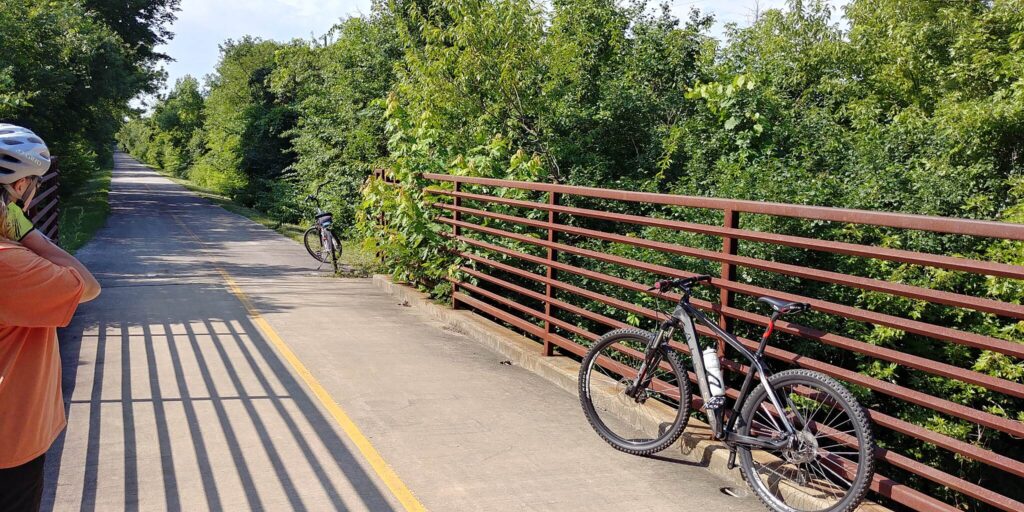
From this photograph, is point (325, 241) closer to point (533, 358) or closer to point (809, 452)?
point (533, 358)

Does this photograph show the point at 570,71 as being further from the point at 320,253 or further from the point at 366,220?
the point at 320,253

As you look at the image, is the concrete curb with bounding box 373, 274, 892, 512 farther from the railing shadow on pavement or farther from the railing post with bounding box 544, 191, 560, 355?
the railing shadow on pavement

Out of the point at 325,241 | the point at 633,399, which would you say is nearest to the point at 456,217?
the point at 633,399

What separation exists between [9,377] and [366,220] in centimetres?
1119

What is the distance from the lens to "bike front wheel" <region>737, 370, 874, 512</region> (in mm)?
4434

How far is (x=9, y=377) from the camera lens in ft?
9.60

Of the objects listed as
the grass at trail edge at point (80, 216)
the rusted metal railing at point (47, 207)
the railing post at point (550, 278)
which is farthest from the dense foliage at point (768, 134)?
the grass at trail edge at point (80, 216)

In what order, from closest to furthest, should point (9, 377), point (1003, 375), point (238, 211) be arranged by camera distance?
point (9, 377)
point (1003, 375)
point (238, 211)

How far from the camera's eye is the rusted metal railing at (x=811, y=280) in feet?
13.3

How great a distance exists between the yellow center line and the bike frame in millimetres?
1900

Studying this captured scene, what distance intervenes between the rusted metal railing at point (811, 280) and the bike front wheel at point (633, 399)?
1.02 feet

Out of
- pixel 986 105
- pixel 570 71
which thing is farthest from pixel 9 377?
pixel 986 105

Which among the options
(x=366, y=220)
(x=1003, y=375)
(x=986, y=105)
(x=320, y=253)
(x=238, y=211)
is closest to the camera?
(x=1003, y=375)

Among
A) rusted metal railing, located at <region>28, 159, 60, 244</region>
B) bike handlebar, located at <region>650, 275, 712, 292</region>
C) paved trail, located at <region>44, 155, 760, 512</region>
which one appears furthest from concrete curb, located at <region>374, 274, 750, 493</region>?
rusted metal railing, located at <region>28, 159, 60, 244</region>
